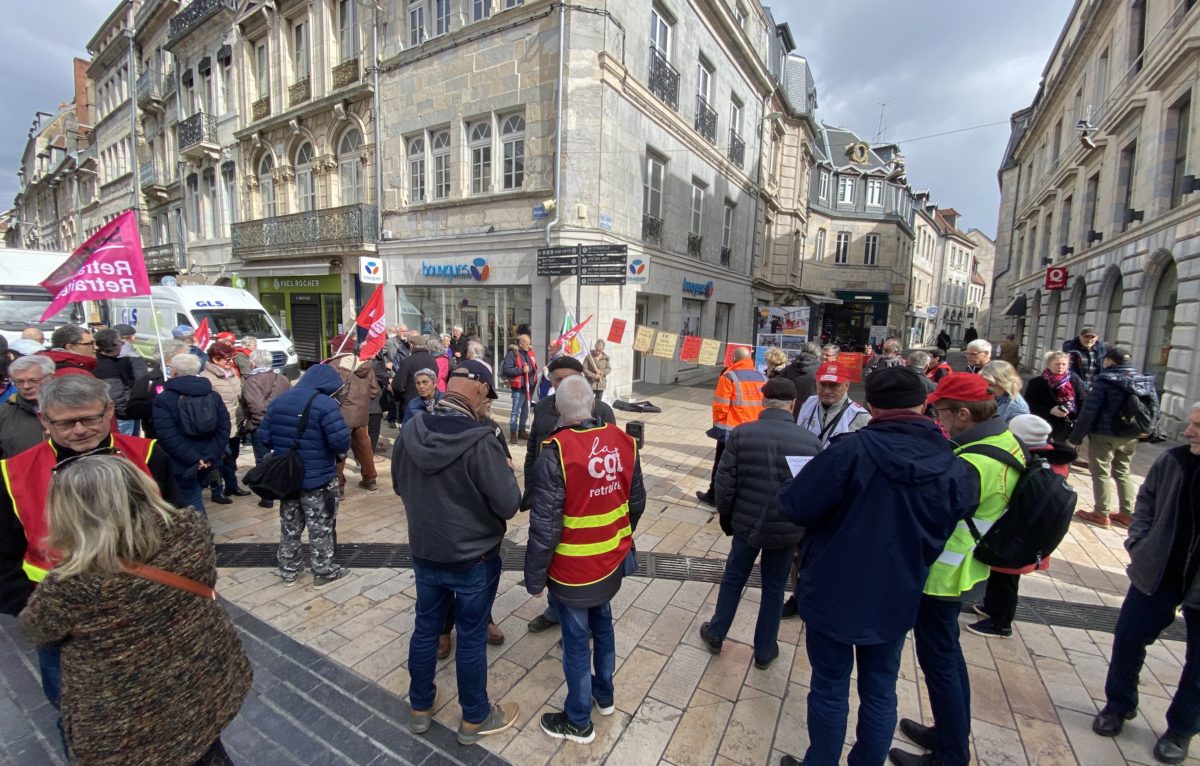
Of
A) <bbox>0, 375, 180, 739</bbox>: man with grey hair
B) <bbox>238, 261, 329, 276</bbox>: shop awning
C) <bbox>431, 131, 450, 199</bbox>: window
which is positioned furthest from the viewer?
<bbox>238, 261, 329, 276</bbox>: shop awning

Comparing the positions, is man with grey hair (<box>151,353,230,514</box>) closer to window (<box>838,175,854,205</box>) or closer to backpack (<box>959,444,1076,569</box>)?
backpack (<box>959,444,1076,569</box>)

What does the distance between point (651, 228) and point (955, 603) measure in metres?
11.9

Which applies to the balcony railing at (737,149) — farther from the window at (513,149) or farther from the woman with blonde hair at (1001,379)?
the woman with blonde hair at (1001,379)

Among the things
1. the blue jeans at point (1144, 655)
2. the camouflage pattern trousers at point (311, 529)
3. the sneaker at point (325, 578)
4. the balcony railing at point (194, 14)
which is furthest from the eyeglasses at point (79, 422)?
the balcony railing at point (194, 14)

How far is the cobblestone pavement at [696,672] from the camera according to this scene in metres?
2.57

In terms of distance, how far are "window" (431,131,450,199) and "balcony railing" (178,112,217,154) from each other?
466 inches

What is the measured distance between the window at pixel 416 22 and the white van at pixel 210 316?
299 inches

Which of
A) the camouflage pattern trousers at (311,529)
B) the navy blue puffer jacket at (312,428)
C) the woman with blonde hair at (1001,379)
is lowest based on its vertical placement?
the camouflage pattern trousers at (311,529)

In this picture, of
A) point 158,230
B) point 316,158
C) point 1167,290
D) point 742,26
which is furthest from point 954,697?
point 158,230

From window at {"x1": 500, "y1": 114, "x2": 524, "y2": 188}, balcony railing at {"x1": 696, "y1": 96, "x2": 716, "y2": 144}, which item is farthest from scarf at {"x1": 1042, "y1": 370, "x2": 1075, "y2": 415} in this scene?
balcony railing at {"x1": 696, "y1": 96, "x2": 716, "y2": 144}

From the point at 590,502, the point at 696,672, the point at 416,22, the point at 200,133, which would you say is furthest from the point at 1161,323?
the point at 200,133

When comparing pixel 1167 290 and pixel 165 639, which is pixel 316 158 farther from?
pixel 1167 290

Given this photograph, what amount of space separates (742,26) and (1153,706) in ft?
63.6

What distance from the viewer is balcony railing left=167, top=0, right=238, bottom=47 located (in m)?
16.8
